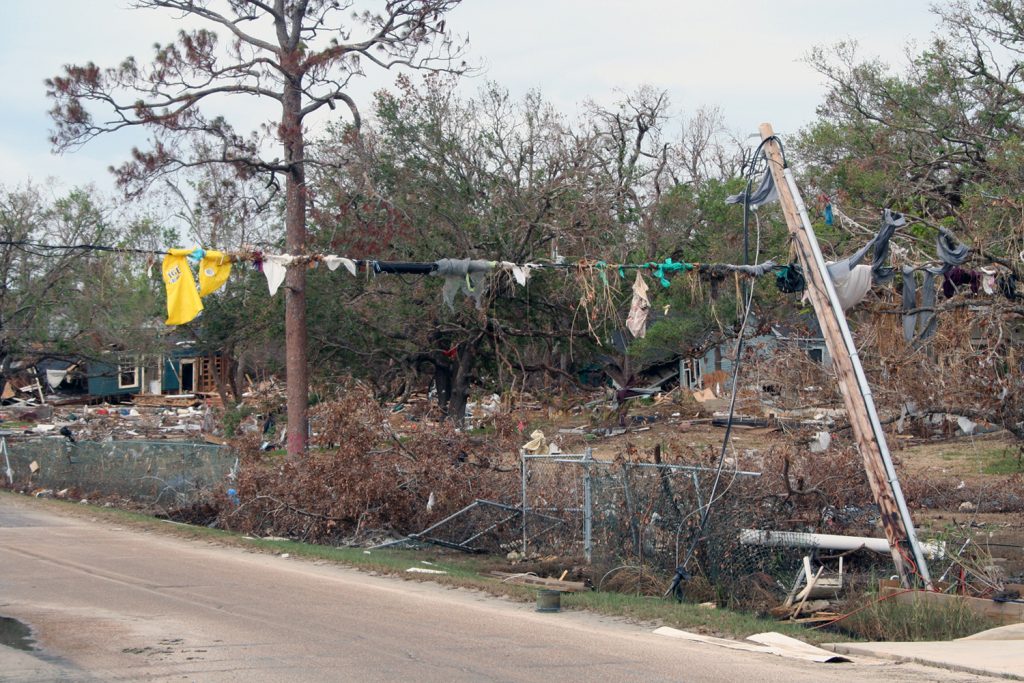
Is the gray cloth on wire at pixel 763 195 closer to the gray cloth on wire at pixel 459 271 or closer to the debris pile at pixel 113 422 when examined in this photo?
the gray cloth on wire at pixel 459 271

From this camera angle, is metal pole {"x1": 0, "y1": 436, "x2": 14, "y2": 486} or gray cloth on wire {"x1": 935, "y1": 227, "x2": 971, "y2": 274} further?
metal pole {"x1": 0, "y1": 436, "x2": 14, "y2": 486}

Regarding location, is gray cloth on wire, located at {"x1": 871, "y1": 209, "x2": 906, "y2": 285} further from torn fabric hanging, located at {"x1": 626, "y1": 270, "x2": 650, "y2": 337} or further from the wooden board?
the wooden board

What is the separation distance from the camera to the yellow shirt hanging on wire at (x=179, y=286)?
516 inches

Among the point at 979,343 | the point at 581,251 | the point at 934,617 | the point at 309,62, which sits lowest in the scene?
the point at 934,617

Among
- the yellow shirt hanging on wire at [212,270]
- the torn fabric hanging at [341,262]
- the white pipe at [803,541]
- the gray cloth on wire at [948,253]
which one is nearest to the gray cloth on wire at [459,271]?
the torn fabric hanging at [341,262]

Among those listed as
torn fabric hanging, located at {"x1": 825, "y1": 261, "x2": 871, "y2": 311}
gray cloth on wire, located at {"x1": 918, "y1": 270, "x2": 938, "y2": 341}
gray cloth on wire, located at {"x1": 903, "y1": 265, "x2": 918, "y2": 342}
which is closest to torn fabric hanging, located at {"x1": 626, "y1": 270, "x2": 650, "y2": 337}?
torn fabric hanging, located at {"x1": 825, "y1": 261, "x2": 871, "y2": 311}

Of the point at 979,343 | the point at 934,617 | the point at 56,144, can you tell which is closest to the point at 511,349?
the point at 56,144

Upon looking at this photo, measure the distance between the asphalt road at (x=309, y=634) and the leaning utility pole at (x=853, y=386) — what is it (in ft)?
8.14

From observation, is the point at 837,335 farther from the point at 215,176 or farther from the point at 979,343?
the point at 215,176

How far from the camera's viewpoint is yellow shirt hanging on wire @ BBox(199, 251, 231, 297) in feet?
42.8

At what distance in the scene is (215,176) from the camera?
22938mm

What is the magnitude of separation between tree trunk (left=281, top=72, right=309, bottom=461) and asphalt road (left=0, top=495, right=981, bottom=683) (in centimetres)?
726

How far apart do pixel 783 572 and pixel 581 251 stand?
14.4 meters

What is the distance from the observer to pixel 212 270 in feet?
43.1
